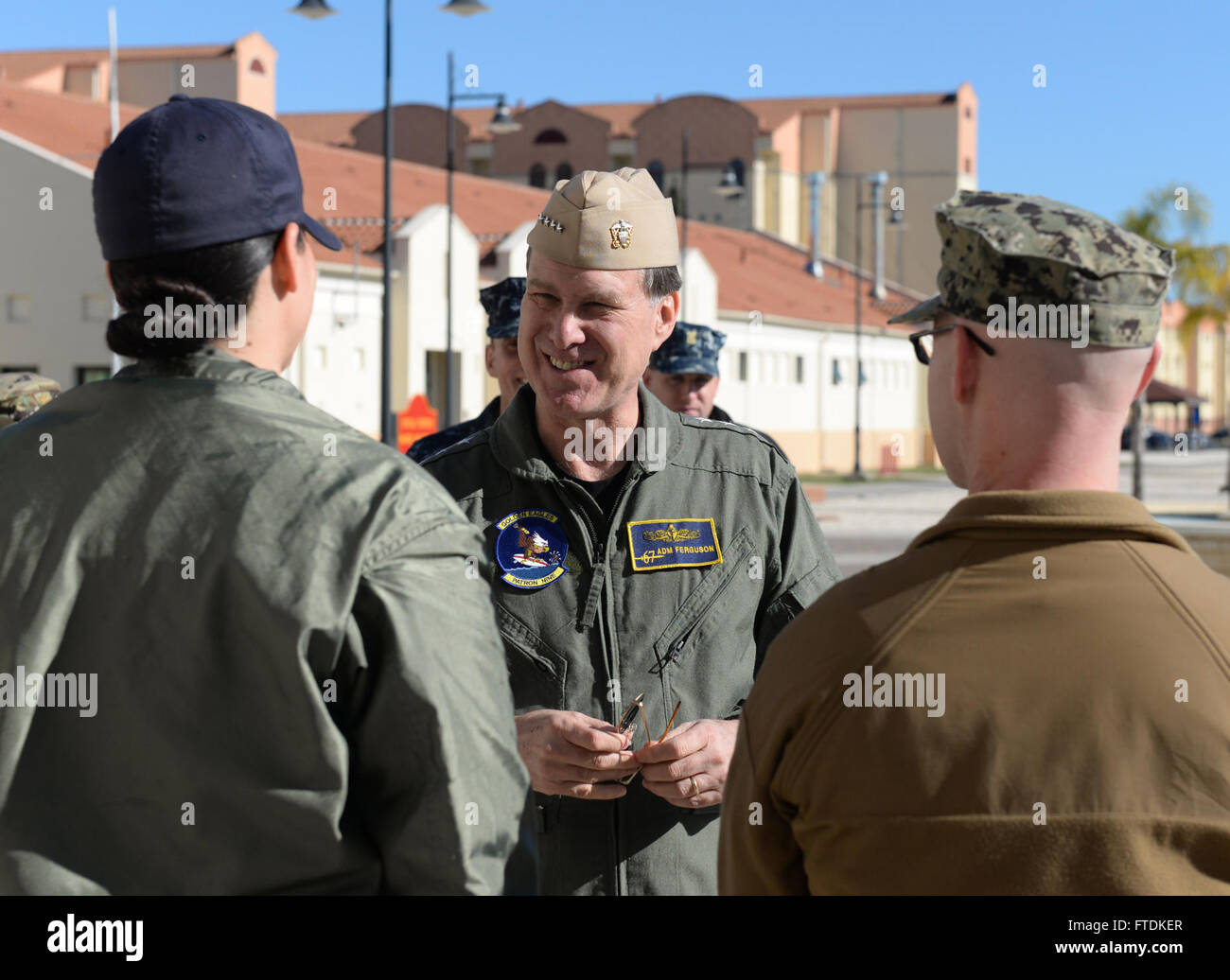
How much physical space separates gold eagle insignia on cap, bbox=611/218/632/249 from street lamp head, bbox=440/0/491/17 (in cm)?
1962

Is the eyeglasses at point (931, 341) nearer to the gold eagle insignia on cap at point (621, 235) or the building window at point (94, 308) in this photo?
the gold eagle insignia on cap at point (621, 235)

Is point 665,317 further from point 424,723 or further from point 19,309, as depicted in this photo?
point 19,309

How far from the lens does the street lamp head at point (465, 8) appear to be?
22.1 m

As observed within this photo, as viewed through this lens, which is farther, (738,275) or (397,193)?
(738,275)

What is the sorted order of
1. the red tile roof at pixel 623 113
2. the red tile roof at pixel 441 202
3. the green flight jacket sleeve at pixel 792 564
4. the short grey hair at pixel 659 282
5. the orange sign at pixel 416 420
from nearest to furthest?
the green flight jacket sleeve at pixel 792 564 → the short grey hair at pixel 659 282 → the orange sign at pixel 416 420 → the red tile roof at pixel 441 202 → the red tile roof at pixel 623 113

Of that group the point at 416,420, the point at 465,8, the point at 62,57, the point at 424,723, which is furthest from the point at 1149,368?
the point at 62,57

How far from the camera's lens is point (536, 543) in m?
3.41

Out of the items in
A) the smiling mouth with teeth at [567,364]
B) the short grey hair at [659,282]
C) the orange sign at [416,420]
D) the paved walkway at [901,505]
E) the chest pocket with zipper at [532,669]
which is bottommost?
the paved walkway at [901,505]

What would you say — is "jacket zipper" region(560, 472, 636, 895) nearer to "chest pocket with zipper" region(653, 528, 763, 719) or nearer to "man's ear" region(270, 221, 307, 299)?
"chest pocket with zipper" region(653, 528, 763, 719)

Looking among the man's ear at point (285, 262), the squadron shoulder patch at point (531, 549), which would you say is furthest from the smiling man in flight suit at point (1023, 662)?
the squadron shoulder patch at point (531, 549)

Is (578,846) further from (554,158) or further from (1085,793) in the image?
(554,158)

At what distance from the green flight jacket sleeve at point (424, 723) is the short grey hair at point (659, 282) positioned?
1.60 meters
